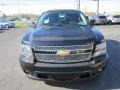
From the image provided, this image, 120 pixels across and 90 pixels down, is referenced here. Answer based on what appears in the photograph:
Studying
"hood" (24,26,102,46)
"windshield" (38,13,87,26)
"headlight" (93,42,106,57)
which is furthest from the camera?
"windshield" (38,13,87,26)

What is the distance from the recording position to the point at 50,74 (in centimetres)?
503

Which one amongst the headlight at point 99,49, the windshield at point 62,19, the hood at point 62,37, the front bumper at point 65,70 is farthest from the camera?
the windshield at point 62,19

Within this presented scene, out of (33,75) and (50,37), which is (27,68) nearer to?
(33,75)

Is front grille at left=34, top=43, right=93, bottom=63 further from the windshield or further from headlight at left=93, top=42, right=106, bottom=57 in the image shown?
the windshield

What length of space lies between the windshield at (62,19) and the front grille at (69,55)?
1853 millimetres

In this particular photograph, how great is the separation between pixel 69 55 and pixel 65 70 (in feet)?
1.04

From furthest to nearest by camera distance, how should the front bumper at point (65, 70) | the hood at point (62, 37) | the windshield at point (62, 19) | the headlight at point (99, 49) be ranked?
1. the windshield at point (62, 19)
2. the headlight at point (99, 49)
3. the hood at point (62, 37)
4. the front bumper at point (65, 70)

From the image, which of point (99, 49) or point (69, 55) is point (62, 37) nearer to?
point (69, 55)

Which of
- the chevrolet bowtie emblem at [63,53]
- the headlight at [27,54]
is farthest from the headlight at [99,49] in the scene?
the headlight at [27,54]

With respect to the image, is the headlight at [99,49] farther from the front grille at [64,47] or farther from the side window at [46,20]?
the side window at [46,20]

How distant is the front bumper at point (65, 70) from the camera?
4988 millimetres

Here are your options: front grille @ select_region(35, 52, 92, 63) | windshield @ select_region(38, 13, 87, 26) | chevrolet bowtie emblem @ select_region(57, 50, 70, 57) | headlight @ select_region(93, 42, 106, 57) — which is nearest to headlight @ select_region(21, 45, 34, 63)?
front grille @ select_region(35, 52, 92, 63)

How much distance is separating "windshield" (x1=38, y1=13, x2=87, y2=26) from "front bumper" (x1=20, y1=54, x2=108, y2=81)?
1993mm

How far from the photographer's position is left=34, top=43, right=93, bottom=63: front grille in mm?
5070
